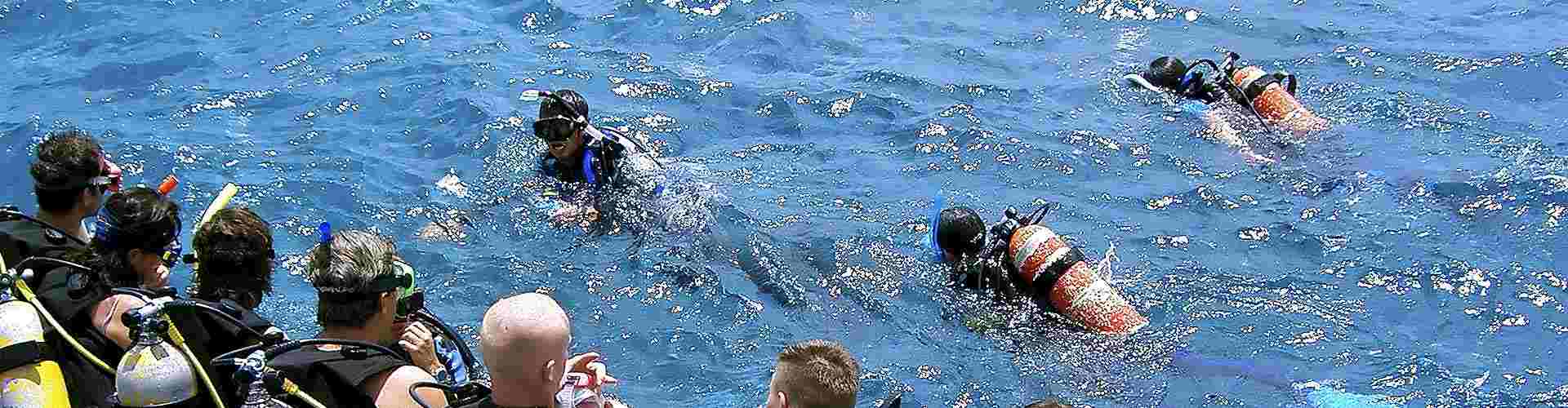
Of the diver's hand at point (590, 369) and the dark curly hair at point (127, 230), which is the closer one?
the diver's hand at point (590, 369)

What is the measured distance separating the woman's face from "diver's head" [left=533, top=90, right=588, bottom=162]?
2.99 m

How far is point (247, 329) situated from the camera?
3.67 meters

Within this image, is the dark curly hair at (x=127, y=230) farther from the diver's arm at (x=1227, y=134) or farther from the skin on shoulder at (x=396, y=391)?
the diver's arm at (x=1227, y=134)

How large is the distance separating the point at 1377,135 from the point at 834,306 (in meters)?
3.95

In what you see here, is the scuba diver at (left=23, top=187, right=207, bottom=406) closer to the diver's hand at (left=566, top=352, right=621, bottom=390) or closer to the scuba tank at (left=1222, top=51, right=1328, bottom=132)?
the diver's hand at (left=566, top=352, right=621, bottom=390)

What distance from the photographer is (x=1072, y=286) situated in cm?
580

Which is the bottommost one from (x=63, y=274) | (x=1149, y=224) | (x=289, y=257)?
(x=289, y=257)

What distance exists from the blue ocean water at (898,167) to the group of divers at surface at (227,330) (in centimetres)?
205

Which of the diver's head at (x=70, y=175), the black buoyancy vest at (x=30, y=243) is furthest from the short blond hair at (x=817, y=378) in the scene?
the diver's head at (x=70, y=175)

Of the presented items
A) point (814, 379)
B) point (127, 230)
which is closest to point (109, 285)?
point (127, 230)

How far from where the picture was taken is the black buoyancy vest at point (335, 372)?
3.36m

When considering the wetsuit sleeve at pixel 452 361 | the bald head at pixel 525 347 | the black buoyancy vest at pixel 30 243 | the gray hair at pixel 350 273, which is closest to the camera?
the bald head at pixel 525 347

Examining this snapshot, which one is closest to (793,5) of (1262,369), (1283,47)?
(1283,47)

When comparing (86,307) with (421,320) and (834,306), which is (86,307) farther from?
(834,306)
